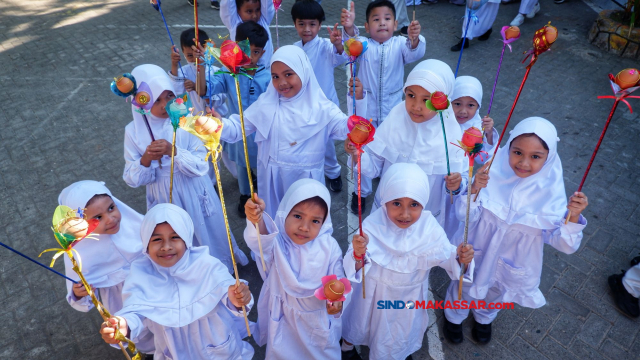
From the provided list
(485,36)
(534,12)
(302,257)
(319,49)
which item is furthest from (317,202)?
(534,12)

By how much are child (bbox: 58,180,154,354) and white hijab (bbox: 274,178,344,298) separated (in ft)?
3.51

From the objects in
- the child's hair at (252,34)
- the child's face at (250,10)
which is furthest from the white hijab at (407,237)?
the child's face at (250,10)

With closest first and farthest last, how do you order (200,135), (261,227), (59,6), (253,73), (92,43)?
(200,135) < (261,227) < (253,73) < (92,43) < (59,6)

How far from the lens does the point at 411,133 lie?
11.1ft

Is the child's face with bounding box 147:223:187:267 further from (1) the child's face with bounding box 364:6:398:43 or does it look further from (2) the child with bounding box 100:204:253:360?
(1) the child's face with bounding box 364:6:398:43

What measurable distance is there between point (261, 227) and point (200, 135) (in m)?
0.81

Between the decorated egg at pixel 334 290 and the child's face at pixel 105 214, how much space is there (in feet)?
5.06

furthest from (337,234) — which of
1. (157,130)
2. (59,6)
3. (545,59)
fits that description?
(59,6)

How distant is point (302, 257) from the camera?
8.99ft

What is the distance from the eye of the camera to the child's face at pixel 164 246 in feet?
8.48

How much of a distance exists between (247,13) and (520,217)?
366 cm

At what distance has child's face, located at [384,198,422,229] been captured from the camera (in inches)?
106

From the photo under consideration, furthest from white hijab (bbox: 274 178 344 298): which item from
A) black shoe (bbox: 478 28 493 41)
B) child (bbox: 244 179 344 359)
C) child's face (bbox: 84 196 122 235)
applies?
black shoe (bbox: 478 28 493 41)

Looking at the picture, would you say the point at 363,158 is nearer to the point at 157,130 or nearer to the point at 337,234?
the point at 337,234
